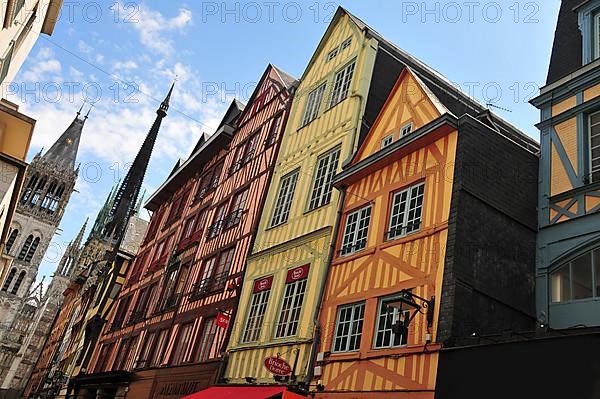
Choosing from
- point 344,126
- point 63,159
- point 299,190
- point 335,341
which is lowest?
point 335,341

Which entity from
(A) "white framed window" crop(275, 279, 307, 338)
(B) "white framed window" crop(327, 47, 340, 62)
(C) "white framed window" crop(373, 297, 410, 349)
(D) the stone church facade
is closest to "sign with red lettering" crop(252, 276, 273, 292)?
(A) "white framed window" crop(275, 279, 307, 338)

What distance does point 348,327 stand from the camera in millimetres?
9609

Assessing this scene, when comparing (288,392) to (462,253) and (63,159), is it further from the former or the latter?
(63,159)

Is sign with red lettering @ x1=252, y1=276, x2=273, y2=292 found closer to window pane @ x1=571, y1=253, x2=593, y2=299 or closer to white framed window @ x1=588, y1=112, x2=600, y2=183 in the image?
window pane @ x1=571, y1=253, x2=593, y2=299

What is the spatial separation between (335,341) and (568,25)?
7.31 metres

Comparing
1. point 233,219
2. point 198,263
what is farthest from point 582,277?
point 198,263

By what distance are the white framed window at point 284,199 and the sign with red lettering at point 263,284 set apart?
161cm

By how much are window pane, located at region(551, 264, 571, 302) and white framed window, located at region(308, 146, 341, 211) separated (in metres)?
5.58

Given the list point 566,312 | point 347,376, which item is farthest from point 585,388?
point 347,376

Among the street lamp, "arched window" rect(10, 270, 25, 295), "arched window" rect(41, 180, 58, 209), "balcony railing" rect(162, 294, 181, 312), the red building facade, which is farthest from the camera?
"arched window" rect(41, 180, 58, 209)

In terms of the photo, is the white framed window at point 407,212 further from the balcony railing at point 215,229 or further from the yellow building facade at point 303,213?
the balcony railing at point 215,229

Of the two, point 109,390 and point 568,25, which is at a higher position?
point 568,25

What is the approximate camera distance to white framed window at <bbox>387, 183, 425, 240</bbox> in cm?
919

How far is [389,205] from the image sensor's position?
1004cm
